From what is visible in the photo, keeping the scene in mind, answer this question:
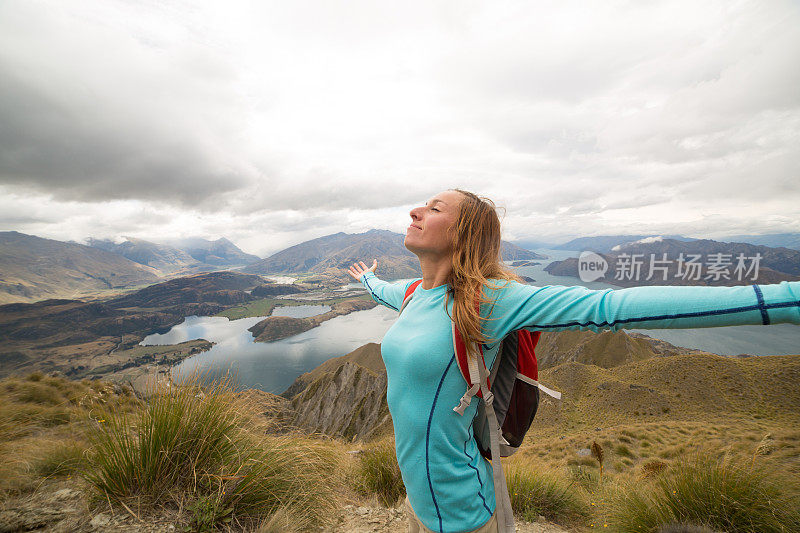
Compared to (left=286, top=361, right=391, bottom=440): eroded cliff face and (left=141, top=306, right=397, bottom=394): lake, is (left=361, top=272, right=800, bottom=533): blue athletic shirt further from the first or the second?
(left=141, top=306, right=397, bottom=394): lake

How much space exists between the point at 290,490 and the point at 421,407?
7.18 ft

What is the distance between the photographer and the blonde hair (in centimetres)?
148

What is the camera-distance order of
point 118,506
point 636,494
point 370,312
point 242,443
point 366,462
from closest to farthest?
point 118,506
point 242,443
point 636,494
point 366,462
point 370,312

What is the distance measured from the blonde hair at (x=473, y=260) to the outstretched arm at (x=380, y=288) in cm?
89

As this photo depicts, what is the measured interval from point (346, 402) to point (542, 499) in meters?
51.3

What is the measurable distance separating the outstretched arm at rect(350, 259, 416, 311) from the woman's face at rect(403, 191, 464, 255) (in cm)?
77

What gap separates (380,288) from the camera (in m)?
2.91

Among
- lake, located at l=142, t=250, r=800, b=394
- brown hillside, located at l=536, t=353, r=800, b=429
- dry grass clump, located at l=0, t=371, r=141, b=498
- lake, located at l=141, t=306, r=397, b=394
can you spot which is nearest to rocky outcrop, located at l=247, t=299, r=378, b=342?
lake, located at l=141, t=306, r=397, b=394

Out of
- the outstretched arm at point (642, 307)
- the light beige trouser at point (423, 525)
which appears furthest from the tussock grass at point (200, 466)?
the outstretched arm at point (642, 307)

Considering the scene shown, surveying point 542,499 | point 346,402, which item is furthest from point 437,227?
point 346,402

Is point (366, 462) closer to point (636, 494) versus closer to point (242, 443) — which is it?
point (242, 443)

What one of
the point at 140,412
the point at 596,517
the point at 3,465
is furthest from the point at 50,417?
the point at 596,517

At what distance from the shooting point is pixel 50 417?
507 cm

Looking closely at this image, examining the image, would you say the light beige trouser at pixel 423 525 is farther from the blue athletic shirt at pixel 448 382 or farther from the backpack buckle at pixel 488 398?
the backpack buckle at pixel 488 398
